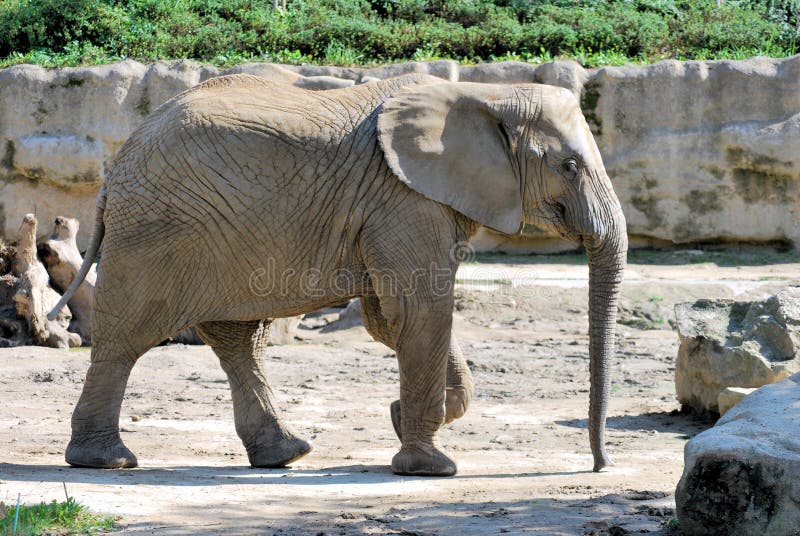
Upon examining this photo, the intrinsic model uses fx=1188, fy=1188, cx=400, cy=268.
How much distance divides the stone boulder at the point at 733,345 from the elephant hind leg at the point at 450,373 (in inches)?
77.3

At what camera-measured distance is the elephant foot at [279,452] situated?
23.0ft

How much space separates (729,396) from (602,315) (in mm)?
1490

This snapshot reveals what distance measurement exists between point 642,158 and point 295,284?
846 centimetres

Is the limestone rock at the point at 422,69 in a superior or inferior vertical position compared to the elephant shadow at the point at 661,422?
superior

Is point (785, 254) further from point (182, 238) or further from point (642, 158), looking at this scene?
point (182, 238)

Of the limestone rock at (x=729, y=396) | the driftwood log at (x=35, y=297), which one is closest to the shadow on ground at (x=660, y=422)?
the limestone rock at (x=729, y=396)

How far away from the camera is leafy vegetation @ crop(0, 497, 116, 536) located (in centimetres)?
479

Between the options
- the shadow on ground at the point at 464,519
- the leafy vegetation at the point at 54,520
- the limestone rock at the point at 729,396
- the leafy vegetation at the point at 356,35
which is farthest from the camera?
the leafy vegetation at the point at 356,35

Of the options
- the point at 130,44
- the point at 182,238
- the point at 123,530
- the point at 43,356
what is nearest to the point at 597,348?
the point at 182,238

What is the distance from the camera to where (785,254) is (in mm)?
14336

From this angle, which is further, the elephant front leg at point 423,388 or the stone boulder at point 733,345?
the stone boulder at point 733,345

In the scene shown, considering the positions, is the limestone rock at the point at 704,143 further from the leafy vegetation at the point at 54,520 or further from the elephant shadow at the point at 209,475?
the leafy vegetation at the point at 54,520

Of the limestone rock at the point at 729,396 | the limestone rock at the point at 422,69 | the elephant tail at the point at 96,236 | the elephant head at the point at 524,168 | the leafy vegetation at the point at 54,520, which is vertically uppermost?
the limestone rock at the point at 422,69

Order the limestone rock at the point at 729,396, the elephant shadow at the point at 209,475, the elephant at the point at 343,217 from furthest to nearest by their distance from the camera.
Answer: the limestone rock at the point at 729,396
the elephant at the point at 343,217
the elephant shadow at the point at 209,475
